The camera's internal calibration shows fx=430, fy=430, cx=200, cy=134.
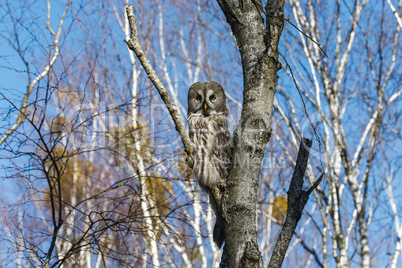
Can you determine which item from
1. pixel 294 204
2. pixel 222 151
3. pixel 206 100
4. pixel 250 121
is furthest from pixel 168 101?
pixel 206 100

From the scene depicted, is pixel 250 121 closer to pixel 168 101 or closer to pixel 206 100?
pixel 168 101

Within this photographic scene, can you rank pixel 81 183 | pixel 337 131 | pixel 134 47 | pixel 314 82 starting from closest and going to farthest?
pixel 134 47 < pixel 337 131 < pixel 314 82 < pixel 81 183

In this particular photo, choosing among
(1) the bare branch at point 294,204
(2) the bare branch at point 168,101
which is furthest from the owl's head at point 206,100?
(1) the bare branch at point 294,204

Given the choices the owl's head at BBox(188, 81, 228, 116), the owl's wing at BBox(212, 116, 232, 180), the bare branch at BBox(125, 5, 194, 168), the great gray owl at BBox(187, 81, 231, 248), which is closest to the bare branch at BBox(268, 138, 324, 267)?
the bare branch at BBox(125, 5, 194, 168)

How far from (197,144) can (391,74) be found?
16.3ft

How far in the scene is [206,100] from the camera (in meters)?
4.51

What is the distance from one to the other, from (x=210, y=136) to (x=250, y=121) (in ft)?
6.10

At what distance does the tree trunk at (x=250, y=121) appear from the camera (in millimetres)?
2027

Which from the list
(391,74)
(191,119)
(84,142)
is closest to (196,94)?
(191,119)

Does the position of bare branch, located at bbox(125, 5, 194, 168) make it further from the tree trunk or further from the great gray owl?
the great gray owl

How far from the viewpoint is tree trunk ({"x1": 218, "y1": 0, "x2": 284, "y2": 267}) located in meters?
2.03

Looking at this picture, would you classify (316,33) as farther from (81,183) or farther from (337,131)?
(81,183)

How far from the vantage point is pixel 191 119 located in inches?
176

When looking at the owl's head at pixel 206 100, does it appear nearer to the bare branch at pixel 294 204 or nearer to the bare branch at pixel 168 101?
→ the bare branch at pixel 168 101
